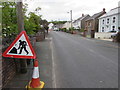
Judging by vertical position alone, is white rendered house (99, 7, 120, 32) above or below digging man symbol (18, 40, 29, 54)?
above

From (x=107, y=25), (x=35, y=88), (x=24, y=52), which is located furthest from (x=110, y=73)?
(x=107, y=25)

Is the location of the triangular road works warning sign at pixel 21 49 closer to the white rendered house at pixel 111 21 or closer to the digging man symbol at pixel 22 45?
the digging man symbol at pixel 22 45

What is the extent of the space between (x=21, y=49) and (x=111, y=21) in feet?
107

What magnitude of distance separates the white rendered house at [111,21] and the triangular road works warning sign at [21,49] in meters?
30.4

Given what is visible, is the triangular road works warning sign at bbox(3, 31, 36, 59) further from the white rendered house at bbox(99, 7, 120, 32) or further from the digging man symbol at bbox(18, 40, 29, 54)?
the white rendered house at bbox(99, 7, 120, 32)

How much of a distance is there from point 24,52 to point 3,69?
70 cm

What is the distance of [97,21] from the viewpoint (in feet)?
131

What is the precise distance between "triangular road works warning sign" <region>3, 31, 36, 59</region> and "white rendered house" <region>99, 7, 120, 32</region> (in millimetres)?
30434

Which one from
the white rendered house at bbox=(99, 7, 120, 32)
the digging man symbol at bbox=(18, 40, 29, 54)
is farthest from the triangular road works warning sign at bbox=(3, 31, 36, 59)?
the white rendered house at bbox=(99, 7, 120, 32)

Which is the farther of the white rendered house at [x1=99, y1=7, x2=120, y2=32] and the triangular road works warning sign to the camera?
the white rendered house at [x1=99, y1=7, x2=120, y2=32]

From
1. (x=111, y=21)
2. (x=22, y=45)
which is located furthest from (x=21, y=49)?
(x=111, y=21)

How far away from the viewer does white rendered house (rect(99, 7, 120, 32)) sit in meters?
29.7

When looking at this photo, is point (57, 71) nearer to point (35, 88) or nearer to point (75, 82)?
point (75, 82)

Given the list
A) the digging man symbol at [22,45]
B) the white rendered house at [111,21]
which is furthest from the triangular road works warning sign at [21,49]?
the white rendered house at [111,21]
